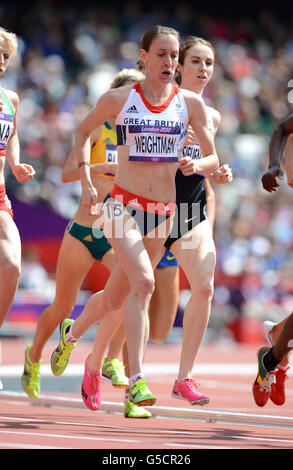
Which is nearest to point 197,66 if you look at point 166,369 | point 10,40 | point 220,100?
point 10,40

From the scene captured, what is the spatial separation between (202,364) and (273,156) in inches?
354

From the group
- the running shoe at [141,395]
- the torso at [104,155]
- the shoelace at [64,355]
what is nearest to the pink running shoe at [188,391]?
the running shoe at [141,395]

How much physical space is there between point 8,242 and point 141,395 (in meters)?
1.56

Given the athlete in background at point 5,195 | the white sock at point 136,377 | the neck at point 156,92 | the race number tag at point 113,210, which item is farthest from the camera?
the athlete in background at point 5,195

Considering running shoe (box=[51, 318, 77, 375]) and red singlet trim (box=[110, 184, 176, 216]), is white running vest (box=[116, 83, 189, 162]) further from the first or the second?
running shoe (box=[51, 318, 77, 375])

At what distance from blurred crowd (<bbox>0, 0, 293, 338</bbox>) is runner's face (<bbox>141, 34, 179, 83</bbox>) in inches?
462

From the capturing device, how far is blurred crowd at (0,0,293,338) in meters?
20.3

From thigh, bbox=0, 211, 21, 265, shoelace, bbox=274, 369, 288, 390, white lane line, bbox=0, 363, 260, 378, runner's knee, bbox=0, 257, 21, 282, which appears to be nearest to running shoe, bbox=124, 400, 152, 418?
shoelace, bbox=274, 369, 288, 390

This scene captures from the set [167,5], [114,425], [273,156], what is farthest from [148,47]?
[167,5]

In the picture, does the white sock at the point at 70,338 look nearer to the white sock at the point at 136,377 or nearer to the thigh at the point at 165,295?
the thigh at the point at 165,295

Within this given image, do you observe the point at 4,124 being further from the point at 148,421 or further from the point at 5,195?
the point at 148,421

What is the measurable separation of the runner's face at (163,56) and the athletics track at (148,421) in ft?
8.35

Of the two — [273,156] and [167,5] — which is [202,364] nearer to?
[273,156]

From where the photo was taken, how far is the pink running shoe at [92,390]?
764 centimetres
